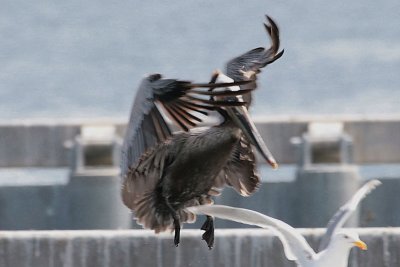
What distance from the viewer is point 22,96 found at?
119 feet

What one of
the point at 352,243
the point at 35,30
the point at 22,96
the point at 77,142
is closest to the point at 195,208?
the point at 352,243

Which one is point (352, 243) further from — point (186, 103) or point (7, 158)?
point (7, 158)

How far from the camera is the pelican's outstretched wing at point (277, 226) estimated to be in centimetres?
848

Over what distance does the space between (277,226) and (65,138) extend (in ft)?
14.6

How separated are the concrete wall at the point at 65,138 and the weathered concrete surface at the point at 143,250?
3.76 m

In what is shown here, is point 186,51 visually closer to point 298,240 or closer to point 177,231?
point 177,231

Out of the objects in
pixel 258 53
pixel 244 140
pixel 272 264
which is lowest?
pixel 272 264

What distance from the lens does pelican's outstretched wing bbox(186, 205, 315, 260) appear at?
848 cm

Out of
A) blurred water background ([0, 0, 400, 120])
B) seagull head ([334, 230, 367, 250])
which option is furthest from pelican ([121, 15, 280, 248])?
blurred water background ([0, 0, 400, 120])

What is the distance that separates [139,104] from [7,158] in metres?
4.48

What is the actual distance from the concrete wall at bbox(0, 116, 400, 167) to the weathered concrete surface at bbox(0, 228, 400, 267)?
376 cm

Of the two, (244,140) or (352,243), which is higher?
(244,140)

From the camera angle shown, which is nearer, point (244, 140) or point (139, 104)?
point (139, 104)

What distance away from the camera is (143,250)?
348 inches
